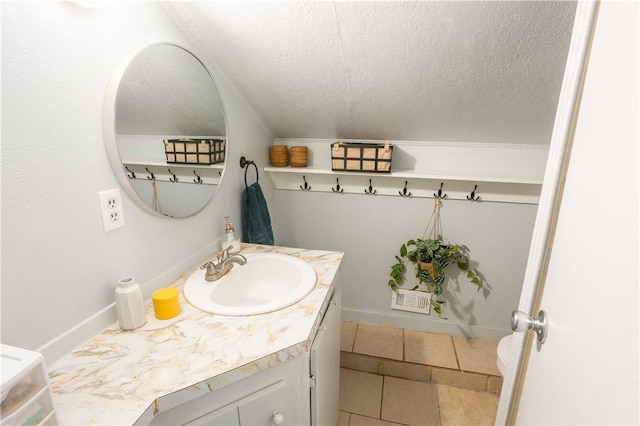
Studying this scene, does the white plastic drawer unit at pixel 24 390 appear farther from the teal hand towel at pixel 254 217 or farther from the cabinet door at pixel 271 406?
the teal hand towel at pixel 254 217

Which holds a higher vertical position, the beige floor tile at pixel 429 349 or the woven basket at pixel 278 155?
the woven basket at pixel 278 155

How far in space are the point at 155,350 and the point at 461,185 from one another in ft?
5.54

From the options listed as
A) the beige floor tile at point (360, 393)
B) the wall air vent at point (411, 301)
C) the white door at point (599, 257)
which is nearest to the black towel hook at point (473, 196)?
the wall air vent at point (411, 301)

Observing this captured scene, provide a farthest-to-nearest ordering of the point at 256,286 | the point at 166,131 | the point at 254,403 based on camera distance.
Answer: the point at 256,286 < the point at 166,131 < the point at 254,403

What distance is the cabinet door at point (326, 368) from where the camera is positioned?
95 centimetres

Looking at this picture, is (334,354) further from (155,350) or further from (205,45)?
(205,45)

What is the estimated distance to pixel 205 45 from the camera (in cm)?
118

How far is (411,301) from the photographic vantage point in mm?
1997

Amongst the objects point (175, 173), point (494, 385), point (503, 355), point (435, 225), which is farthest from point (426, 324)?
point (175, 173)

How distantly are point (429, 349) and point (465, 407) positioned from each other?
344 mm

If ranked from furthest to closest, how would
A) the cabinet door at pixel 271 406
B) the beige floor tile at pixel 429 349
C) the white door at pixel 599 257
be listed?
the beige floor tile at pixel 429 349 < the cabinet door at pixel 271 406 < the white door at pixel 599 257

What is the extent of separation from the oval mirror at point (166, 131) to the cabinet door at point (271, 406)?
0.69m

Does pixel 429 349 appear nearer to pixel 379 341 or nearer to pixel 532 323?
pixel 379 341

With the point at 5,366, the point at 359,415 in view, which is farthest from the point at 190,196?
the point at 359,415
